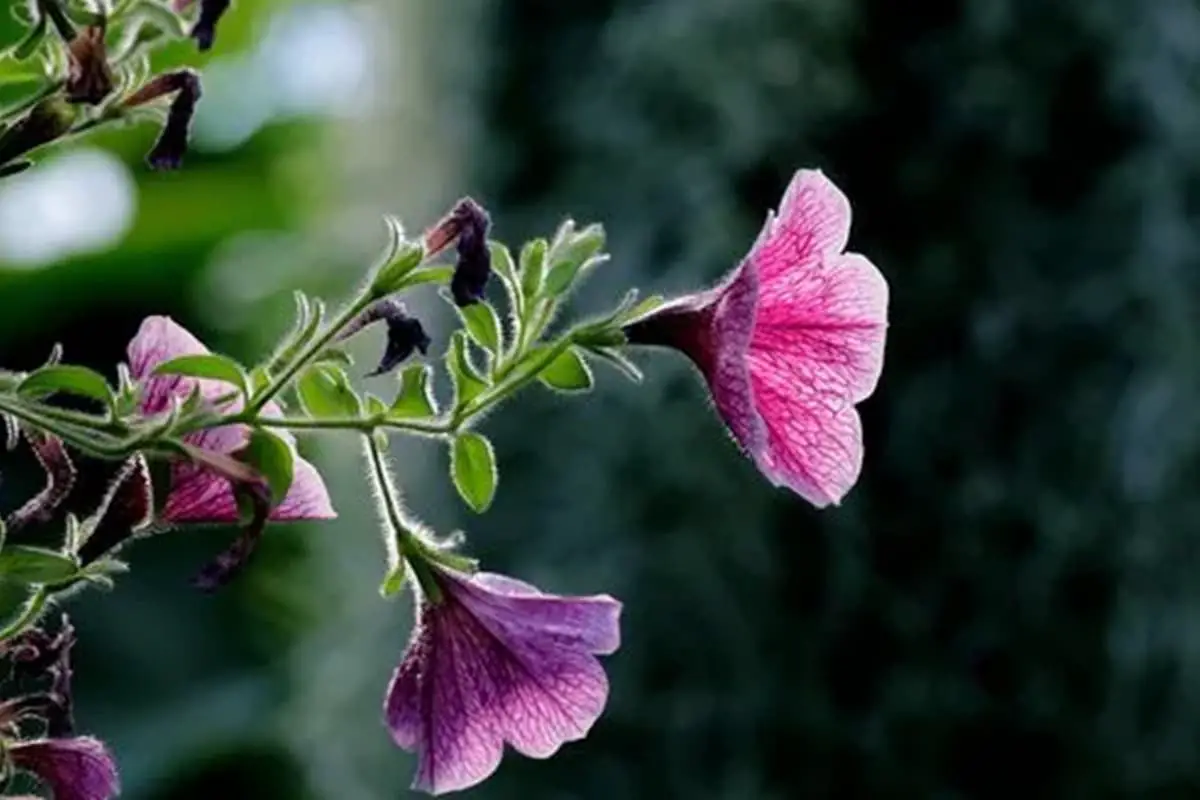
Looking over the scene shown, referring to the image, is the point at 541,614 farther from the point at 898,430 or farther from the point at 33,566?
the point at 898,430

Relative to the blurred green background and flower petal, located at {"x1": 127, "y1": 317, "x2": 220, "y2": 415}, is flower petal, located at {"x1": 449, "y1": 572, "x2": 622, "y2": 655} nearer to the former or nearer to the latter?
flower petal, located at {"x1": 127, "y1": 317, "x2": 220, "y2": 415}

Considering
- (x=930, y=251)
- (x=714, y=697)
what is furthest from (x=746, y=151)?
(x=714, y=697)

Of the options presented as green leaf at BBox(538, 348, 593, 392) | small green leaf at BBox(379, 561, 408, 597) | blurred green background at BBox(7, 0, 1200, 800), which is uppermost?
blurred green background at BBox(7, 0, 1200, 800)

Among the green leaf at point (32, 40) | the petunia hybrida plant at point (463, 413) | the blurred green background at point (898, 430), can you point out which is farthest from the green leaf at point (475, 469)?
the blurred green background at point (898, 430)

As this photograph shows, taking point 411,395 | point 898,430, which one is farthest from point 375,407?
point 898,430

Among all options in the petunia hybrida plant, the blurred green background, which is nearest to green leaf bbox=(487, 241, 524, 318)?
the petunia hybrida plant

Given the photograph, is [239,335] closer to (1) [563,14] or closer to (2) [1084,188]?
(1) [563,14]

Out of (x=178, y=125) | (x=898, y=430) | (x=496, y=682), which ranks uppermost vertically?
(x=898, y=430)
